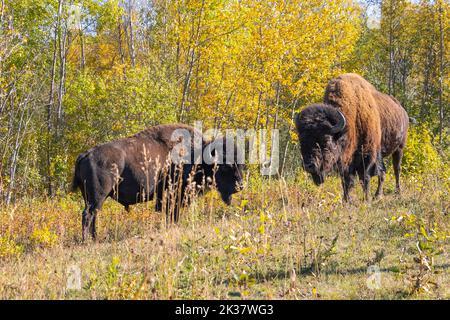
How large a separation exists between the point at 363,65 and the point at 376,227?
25.2 meters

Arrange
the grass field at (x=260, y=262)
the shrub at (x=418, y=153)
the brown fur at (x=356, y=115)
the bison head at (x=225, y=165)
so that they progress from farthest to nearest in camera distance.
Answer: the shrub at (x=418, y=153) < the bison head at (x=225, y=165) < the brown fur at (x=356, y=115) < the grass field at (x=260, y=262)

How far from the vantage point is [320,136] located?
798cm

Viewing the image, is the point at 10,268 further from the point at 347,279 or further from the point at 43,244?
the point at 347,279

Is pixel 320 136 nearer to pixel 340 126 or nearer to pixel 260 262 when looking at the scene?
pixel 340 126

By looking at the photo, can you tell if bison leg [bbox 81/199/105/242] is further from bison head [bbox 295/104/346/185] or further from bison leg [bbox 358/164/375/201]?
bison leg [bbox 358/164/375/201]

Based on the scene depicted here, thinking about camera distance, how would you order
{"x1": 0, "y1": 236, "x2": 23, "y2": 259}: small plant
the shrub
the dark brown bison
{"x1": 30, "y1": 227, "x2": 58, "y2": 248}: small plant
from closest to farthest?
1. {"x1": 0, "y1": 236, "x2": 23, "y2": 259}: small plant
2. {"x1": 30, "y1": 227, "x2": 58, "y2": 248}: small plant
3. the dark brown bison
4. the shrub

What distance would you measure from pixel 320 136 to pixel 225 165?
227cm

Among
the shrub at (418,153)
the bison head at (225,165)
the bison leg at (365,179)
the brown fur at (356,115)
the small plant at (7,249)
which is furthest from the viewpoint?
the shrub at (418,153)

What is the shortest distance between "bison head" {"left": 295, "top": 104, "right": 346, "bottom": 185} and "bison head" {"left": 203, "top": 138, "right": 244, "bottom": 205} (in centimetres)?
177

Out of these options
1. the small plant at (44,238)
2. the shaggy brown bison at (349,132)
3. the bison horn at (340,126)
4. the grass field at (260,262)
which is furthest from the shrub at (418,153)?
the small plant at (44,238)

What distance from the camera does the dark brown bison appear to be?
8023 mm

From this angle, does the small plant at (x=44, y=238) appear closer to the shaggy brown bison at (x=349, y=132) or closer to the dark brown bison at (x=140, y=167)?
the dark brown bison at (x=140, y=167)

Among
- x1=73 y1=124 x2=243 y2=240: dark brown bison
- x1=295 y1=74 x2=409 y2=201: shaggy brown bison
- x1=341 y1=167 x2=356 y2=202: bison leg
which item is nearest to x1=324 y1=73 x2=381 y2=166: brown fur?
x1=295 y1=74 x2=409 y2=201: shaggy brown bison

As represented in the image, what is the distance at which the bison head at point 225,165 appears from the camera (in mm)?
9359
